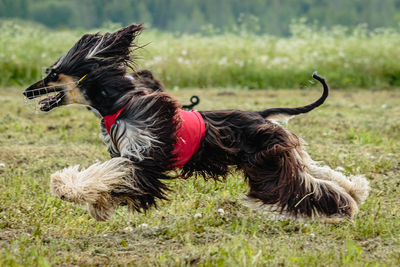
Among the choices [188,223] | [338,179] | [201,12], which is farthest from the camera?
[201,12]

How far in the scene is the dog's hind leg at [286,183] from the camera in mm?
3555

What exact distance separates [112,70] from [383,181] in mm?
2472

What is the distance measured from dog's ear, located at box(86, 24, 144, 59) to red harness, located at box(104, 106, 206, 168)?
14.9 inches

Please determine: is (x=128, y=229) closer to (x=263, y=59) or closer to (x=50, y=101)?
(x=50, y=101)

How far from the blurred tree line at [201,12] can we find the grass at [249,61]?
11.4 ft

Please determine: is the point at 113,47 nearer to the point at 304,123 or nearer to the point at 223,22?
the point at 304,123

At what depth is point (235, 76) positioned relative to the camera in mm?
11586

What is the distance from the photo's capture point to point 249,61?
38.8 ft

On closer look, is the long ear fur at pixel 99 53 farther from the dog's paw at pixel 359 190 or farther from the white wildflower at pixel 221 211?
the dog's paw at pixel 359 190

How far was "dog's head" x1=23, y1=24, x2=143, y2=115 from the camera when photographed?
3.46 metres

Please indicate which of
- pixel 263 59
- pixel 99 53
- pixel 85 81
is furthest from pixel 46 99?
pixel 263 59

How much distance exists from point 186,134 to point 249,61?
853 cm

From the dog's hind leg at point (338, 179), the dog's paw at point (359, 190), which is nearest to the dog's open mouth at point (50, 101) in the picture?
the dog's hind leg at point (338, 179)

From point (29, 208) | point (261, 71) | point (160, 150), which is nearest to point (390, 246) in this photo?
point (160, 150)
